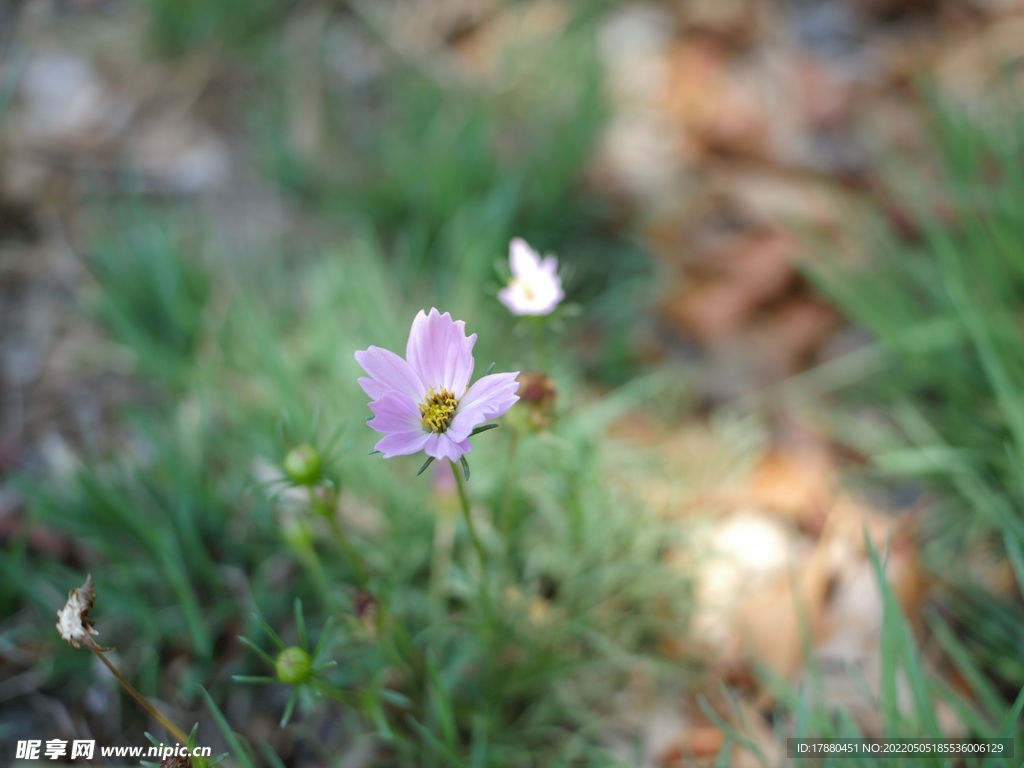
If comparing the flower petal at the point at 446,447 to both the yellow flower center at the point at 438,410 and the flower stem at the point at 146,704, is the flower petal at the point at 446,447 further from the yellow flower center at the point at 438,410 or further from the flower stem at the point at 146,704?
→ the flower stem at the point at 146,704

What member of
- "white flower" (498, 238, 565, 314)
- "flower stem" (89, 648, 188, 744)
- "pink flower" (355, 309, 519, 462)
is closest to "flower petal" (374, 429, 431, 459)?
"pink flower" (355, 309, 519, 462)

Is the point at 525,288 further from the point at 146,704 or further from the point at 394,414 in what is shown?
the point at 146,704

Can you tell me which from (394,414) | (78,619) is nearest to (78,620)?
(78,619)

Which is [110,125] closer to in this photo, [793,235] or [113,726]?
[113,726]

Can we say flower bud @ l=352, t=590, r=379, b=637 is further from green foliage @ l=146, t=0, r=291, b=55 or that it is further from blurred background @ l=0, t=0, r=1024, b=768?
green foliage @ l=146, t=0, r=291, b=55

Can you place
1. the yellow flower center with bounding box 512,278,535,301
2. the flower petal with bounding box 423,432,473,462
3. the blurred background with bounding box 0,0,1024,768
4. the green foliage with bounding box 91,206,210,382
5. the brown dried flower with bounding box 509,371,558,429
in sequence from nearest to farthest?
the flower petal with bounding box 423,432,473,462 → the brown dried flower with bounding box 509,371,558,429 → the yellow flower center with bounding box 512,278,535,301 → the blurred background with bounding box 0,0,1024,768 → the green foliage with bounding box 91,206,210,382

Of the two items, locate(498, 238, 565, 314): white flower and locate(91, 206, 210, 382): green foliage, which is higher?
locate(91, 206, 210, 382): green foliage
